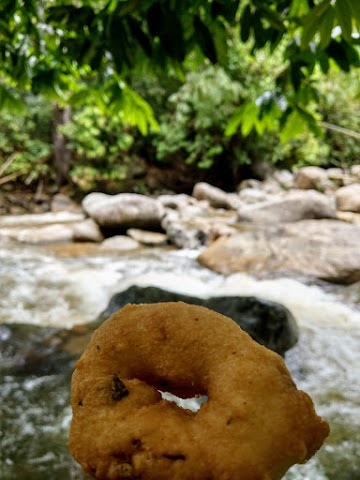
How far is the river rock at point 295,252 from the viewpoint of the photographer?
5.31m

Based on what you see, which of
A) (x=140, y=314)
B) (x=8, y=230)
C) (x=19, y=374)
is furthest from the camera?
(x=8, y=230)

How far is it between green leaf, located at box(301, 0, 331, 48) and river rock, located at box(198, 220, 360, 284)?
4354 millimetres

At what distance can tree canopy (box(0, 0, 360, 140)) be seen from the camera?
63.4 inches

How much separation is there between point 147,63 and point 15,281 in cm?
430

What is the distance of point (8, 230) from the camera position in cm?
920

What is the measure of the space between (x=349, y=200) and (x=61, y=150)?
11.3 meters

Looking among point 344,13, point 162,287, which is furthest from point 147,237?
point 344,13

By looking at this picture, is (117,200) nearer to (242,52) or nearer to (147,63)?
(147,63)

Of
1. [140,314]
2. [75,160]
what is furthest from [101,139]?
[140,314]

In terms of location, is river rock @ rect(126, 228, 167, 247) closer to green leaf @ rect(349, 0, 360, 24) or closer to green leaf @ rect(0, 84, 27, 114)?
green leaf @ rect(0, 84, 27, 114)

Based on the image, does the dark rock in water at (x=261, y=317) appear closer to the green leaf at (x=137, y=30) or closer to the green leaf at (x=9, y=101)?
the green leaf at (x=9, y=101)

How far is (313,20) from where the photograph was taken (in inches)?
50.5

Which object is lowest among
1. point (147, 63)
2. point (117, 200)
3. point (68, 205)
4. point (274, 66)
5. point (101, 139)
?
point (68, 205)

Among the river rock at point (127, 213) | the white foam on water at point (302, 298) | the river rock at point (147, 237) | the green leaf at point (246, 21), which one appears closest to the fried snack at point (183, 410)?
the green leaf at point (246, 21)
